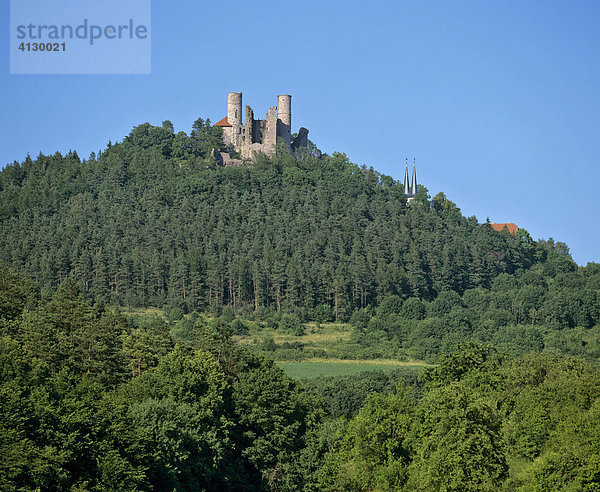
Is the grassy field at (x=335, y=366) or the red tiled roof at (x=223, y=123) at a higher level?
the red tiled roof at (x=223, y=123)

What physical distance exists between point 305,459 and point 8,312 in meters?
22.6

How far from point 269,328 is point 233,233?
25985 millimetres

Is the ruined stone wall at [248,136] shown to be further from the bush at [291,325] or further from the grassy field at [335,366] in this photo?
the grassy field at [335,366]

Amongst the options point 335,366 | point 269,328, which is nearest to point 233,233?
point 269,328

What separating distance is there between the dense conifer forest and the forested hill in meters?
0.40

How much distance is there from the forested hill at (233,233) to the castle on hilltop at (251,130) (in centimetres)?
338

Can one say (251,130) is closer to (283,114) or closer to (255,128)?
(255,128)

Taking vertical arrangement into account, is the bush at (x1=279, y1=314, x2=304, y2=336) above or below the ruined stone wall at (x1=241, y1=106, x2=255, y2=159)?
below

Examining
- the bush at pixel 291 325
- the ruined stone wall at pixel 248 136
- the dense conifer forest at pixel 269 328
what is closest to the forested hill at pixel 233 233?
the dense conifer forest at pixel 269 328

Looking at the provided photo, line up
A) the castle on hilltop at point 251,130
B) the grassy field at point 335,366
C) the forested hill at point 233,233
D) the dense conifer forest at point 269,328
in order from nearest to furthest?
the dense conifer forest at point 269,328
the grassy field at point 335,366
the forested hill at point 233,233
the castle on hilltop at point 251,130

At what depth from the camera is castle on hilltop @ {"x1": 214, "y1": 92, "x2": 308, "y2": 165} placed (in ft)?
558

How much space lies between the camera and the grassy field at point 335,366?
99750 millimetres

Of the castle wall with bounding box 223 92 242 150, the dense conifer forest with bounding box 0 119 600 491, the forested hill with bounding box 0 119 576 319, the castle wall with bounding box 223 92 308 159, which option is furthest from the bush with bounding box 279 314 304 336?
the castle wall with bounding box 223 92 242 150

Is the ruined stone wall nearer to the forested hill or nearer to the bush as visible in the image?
the forested hill
